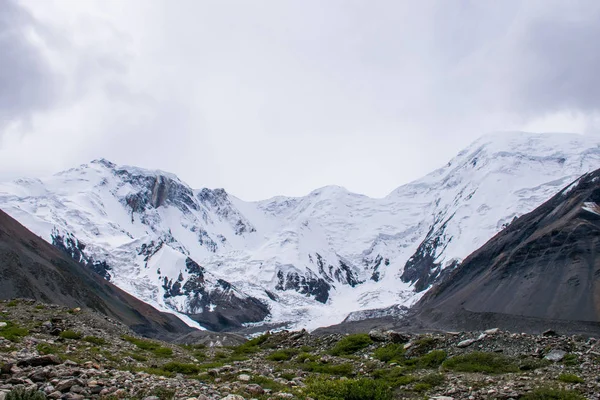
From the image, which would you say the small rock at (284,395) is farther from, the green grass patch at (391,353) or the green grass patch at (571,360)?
the green grass patch at (571,360)

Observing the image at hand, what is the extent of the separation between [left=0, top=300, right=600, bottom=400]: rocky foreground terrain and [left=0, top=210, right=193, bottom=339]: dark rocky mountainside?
3551 inches

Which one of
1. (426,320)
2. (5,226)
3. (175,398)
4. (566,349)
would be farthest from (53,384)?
(426,320)

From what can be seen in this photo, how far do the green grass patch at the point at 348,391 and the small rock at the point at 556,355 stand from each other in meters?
7.97

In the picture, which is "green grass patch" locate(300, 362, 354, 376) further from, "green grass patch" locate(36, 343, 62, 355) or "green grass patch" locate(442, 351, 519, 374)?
"green grass patch" locate(36, 343, 62, 355)

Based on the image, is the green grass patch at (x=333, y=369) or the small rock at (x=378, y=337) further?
the small rock at (x=378, y=337)

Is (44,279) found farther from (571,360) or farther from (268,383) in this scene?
(571,360)

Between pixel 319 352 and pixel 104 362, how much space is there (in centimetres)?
1244

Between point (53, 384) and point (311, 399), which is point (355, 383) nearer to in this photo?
point (311, 399)

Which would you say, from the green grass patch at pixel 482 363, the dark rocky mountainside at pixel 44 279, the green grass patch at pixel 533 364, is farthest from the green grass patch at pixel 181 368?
the dark rocky mountainside at pixel 44 279

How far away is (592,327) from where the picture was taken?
117812 millimetres

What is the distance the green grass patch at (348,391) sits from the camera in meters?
15.6

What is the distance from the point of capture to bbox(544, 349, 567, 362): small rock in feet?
66.8

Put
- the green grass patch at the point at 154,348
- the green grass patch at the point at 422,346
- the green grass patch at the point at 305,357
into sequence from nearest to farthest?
the green grass patch at the point at 422,346 → the green grass patch at the point at 305,357 → the green grass patch at the point at 154,348

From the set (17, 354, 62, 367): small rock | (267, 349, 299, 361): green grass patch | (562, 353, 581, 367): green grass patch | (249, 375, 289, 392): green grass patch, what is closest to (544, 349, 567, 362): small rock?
(562, 353, 581, 367): green grass patch
